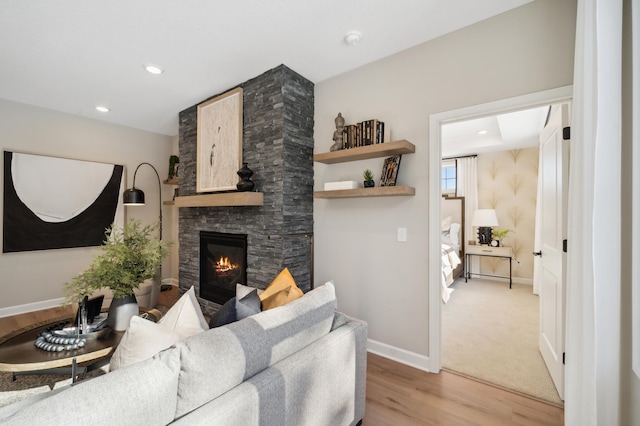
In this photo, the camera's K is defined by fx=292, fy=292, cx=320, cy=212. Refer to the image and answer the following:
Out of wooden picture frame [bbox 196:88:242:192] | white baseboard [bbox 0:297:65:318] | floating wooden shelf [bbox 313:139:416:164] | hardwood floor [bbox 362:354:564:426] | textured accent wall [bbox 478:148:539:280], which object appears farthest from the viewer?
textured accent wall [bbox 478:148:539:280]

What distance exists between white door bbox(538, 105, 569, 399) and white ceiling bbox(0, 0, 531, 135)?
1054 millimetres

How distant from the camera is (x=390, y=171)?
2518 millimetres

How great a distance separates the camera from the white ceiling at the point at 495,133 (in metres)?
3.65

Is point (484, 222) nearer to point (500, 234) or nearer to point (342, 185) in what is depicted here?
point (500, 234)

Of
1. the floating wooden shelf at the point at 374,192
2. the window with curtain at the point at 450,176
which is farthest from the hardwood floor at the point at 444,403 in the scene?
the window with curtain at the point at 450,176

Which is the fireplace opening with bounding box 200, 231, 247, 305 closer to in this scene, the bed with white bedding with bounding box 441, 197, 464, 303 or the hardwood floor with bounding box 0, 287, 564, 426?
the hardwood floor with bounding box 0, 287, 564, 426

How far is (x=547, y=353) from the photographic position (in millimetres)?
2375

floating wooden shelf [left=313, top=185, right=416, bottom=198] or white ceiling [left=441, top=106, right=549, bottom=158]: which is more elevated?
white ceiling [left=441, top=106, right=549, bottom=158]

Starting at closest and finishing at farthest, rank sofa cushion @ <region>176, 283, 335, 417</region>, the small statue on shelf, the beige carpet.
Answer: sofa cushion @ <region>176, 283, 335, 417</region> → the beige carpet → the small statue on shelf

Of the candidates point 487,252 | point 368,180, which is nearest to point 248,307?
point 368,180

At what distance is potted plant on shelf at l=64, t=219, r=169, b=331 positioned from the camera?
1.93 meters

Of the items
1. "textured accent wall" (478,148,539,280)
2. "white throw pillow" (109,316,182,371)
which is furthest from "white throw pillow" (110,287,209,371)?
"textured accent wall" (478,148,539,280)

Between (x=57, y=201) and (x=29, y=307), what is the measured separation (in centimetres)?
142

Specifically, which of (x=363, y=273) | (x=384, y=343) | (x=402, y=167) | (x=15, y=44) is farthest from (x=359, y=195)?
(x=15, y=44)
